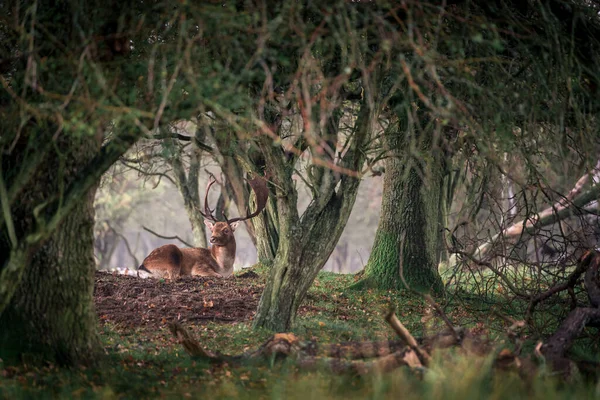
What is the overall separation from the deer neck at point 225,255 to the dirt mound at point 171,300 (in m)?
1.15

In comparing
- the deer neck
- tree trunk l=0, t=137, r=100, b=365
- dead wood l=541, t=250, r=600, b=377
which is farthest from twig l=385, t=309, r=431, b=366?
the deer neck

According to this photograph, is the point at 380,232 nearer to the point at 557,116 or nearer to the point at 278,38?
the point at 557,116

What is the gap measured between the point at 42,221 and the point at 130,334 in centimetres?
367

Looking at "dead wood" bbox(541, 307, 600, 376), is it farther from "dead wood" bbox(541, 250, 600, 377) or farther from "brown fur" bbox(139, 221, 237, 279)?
"brown fur" bbox(139, 221, 237, 279)

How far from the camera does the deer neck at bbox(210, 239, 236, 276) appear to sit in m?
15.1

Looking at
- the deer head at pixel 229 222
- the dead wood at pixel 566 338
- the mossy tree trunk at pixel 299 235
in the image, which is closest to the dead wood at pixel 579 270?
the dead wood at pixel 566 338

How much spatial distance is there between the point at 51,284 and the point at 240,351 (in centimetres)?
268

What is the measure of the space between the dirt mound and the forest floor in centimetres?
2

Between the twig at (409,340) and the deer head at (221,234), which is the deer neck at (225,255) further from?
the twig at (409,340)

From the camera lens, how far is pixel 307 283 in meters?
9.81

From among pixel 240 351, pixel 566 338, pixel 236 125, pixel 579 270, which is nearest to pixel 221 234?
pixel 240 351

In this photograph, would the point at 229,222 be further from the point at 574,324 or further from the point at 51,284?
the point at 574,324

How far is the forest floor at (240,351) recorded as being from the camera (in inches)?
223

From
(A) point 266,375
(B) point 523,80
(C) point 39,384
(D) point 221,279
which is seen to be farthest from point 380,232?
(C) point 39,384
